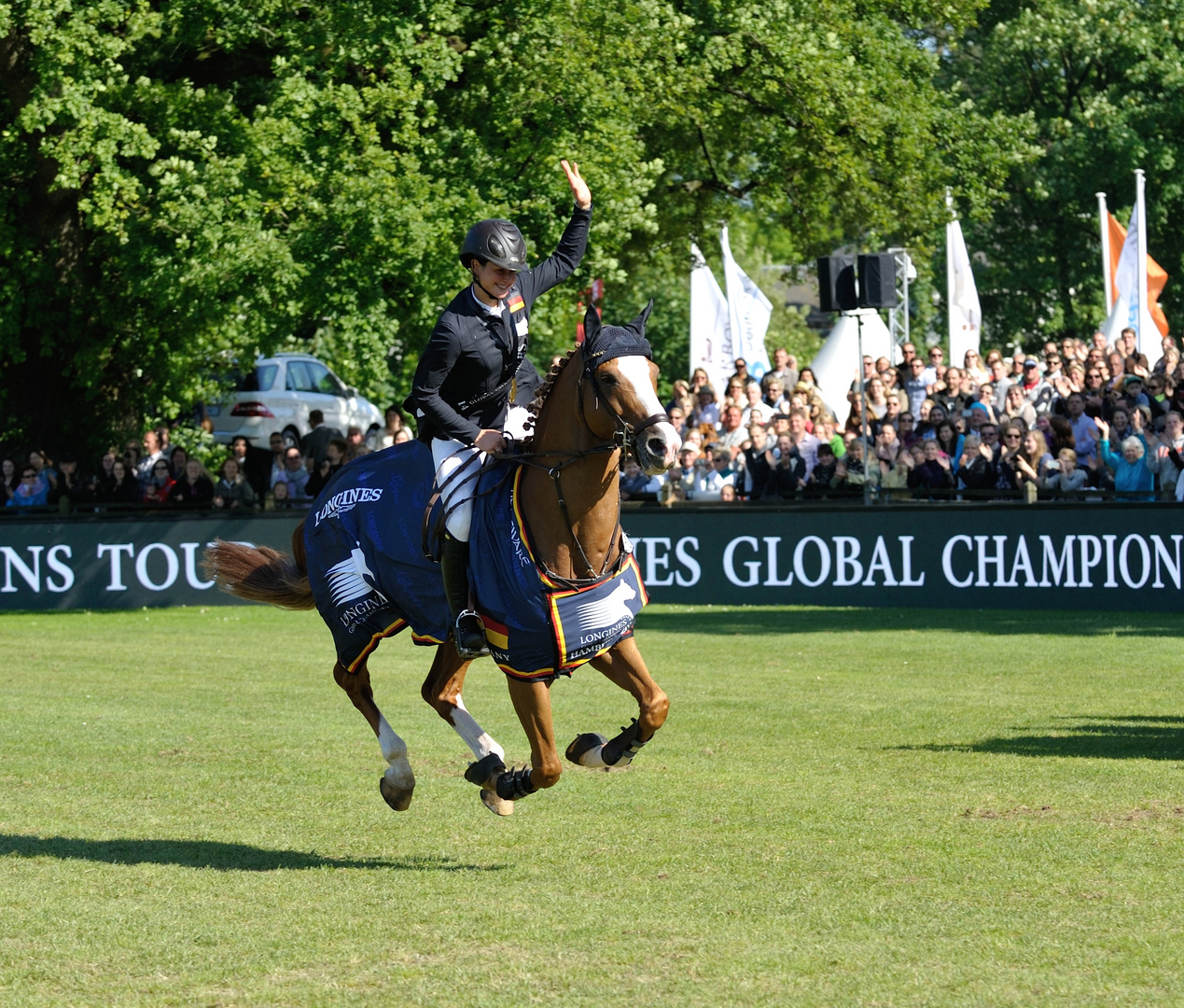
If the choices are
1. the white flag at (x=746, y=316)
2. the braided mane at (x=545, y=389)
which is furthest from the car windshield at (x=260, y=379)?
the braided mane at (x=545, y=389)

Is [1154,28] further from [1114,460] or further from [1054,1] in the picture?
[1114,460]

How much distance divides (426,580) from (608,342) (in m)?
1.73

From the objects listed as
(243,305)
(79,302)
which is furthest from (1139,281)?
(79,302)

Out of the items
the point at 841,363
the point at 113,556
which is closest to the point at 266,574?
the point at 113,556

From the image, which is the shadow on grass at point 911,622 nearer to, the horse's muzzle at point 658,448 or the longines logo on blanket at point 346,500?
the longines logo on blanket at point 346,500

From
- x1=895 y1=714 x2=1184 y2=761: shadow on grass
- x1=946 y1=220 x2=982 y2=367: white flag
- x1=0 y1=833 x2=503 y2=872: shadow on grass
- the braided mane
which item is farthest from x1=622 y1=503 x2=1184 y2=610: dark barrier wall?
x1=0 y1=833 x2=503 y2=872: shadow on grass

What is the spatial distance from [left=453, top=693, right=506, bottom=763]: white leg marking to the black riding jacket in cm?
145

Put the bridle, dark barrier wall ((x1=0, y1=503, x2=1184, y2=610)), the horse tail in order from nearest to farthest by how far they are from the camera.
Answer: the bridle < the horse tail < dark barrier wall ((x1=0, y1=503, x2=1184, y2=610))

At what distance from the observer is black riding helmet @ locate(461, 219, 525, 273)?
26.7ft

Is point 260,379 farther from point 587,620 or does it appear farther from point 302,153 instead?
point 587,620

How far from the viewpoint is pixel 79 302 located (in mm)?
23531

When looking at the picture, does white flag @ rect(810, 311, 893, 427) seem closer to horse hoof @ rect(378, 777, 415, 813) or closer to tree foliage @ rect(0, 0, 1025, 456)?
tree foliage @ rect(0, 0, 1025, 456)

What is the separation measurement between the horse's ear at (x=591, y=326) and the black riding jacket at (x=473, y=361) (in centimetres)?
78

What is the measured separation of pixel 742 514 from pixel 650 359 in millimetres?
13732
